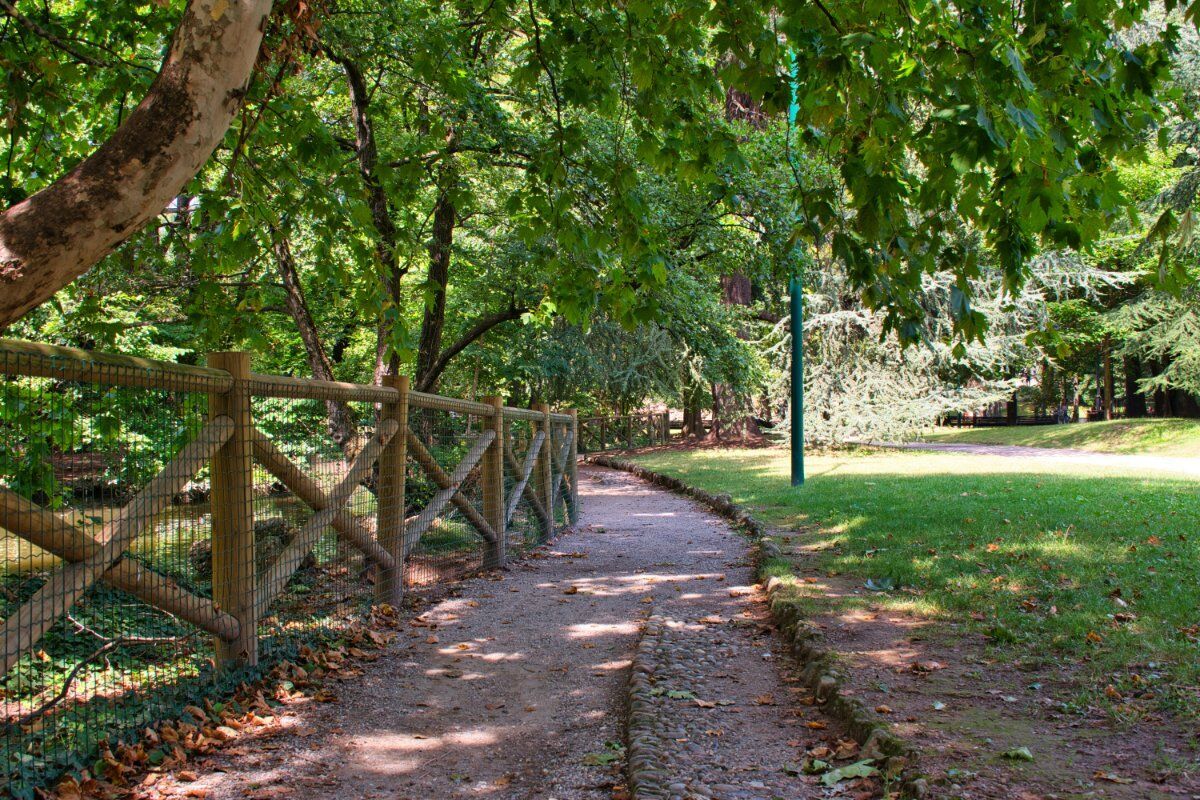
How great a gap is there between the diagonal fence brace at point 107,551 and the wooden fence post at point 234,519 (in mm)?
106


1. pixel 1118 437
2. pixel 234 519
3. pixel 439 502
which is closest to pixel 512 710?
pixel 234 519

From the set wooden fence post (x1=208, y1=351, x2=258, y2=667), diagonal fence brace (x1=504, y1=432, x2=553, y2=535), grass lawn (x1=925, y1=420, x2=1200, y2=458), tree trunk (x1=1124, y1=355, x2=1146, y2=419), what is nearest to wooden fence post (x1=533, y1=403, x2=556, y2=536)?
diagonal fence brace (x1=504, y1=432, x2=553, y2=535)

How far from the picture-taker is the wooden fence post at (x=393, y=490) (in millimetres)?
6746

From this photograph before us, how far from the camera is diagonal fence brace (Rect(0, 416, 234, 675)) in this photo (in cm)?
320

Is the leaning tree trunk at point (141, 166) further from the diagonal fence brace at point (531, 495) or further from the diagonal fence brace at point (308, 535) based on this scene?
the diagonal fence brace at point (531, 495)

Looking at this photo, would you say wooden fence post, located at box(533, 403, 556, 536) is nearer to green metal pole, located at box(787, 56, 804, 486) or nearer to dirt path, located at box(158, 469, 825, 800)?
dirt path, located at box(158, 469, 825, 800)

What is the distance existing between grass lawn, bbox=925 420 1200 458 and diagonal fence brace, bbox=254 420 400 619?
24.4m

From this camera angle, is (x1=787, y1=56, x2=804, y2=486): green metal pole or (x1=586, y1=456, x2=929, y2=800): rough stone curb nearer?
(x1=586, y1=456, x2=929, y2=800): rough stone curb

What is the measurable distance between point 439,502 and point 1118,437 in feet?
87.2

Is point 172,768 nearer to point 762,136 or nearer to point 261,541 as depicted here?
point 261,541

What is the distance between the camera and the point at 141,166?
2.81 meters

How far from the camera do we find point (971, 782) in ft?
10.6

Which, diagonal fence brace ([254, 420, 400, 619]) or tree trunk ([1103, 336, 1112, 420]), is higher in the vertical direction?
tree trunk ([1103, 336, 1112, 420])

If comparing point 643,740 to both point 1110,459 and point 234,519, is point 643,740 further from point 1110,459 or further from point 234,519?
point 1110,459
